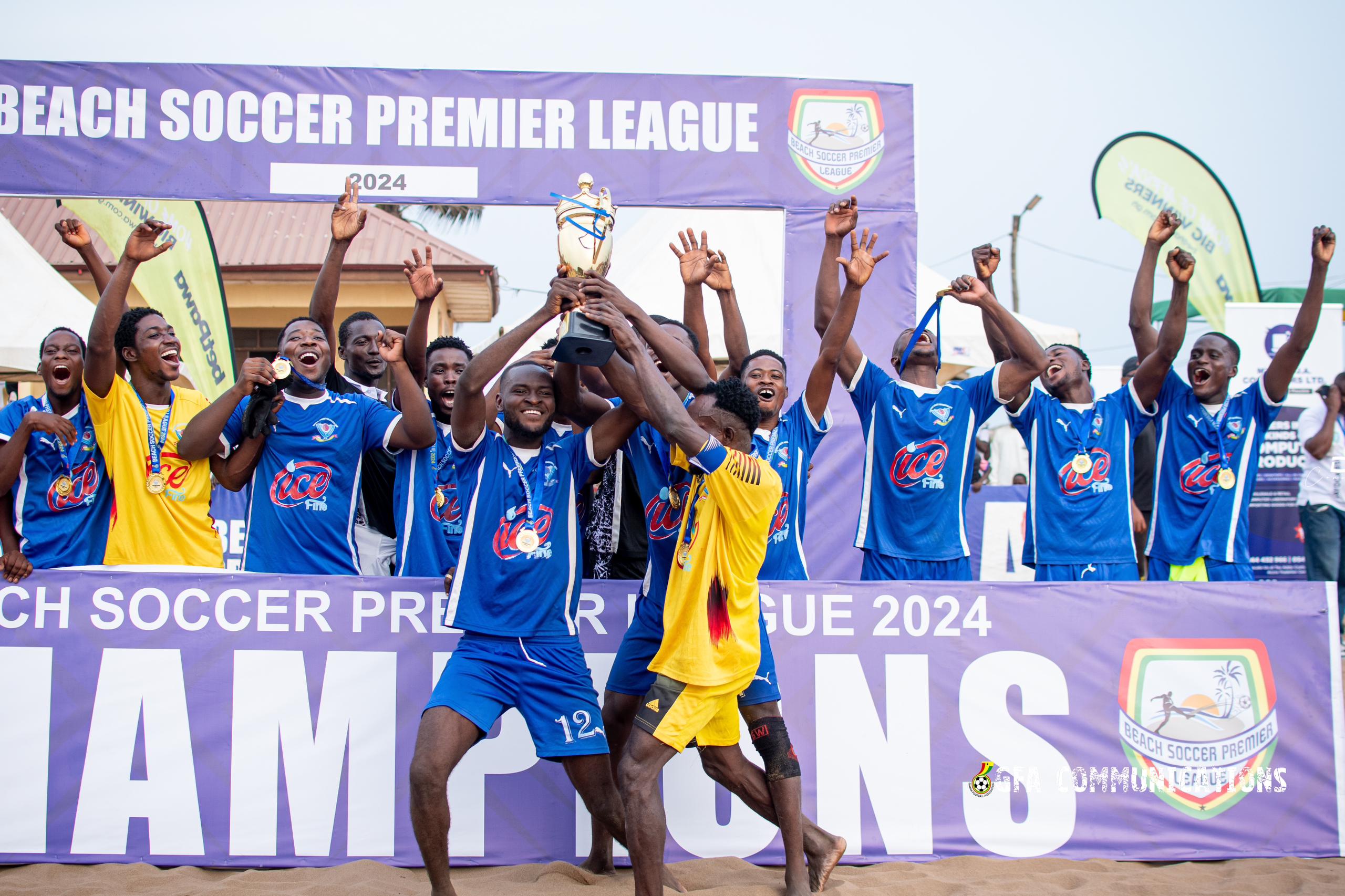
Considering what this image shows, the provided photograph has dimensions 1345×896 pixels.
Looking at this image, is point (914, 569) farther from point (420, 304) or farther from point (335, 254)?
point (335, 254)

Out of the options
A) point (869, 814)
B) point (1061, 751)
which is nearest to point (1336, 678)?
point (1061, 751)

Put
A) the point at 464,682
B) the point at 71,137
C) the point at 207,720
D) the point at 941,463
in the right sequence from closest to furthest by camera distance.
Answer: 1. the point at 464,682
2. the point at 207,720
3. the point at 941,463
4. the point at 71,137

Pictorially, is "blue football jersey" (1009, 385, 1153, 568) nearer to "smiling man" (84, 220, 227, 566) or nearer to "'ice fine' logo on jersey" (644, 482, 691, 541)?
"'ice fine' logo on jersey" (644, 482, 691, 541)

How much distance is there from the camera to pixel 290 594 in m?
4.35

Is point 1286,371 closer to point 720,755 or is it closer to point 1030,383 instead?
point 1030,383

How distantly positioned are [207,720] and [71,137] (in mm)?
4694

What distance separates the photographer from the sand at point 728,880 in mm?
3906

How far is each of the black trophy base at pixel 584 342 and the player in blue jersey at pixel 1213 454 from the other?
11.1 ft

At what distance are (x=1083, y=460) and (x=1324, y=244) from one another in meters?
1.71

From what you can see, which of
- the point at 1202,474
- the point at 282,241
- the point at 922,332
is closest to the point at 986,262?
the point at 922,332

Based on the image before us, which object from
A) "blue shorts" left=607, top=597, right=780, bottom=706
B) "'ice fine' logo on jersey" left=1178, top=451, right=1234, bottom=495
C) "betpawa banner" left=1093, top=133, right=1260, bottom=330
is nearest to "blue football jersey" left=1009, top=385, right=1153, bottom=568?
"'ice fine' logo on jersey" left=1178, top=451, right=1234, bottom=495

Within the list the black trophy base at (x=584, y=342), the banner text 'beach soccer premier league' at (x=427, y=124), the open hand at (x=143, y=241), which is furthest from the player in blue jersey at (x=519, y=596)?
the banner text 'beach soccer premier league' at (x=427, y=124)

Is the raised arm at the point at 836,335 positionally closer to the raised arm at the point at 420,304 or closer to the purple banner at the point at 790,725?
the purple banner at the point at 790,725

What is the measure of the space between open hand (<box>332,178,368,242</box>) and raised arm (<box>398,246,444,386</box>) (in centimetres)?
30
